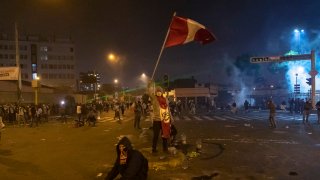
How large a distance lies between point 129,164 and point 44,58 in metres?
129

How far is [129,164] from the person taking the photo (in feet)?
21.1

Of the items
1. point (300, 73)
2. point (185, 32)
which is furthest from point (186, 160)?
point (300, 73)

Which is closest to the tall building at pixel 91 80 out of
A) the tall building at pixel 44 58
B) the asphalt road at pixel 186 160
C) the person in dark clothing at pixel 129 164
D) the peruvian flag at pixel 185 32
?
the tall building at pixel 44 58

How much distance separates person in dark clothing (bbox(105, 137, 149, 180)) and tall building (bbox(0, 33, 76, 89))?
123255mm

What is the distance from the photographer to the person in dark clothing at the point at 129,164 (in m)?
6.39

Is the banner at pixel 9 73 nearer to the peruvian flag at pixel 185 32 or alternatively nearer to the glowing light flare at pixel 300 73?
the peruvian flag at pixel 185 32

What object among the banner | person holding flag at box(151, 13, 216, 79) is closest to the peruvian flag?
person holding flag at box(151, 13, 216, 79)

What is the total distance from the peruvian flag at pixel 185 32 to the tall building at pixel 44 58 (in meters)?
117

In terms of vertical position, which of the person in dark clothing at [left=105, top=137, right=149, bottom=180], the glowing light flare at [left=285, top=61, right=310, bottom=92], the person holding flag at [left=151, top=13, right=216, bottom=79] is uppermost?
the glowing light flare at [left=285, top=61, right=310, bottom=92]

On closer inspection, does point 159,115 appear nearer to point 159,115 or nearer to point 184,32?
point 159,115

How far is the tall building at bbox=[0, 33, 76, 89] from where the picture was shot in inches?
4985

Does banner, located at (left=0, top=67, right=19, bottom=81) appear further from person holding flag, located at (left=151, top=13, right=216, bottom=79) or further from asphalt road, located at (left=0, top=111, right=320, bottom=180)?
person holding flag, located at (left=151, top=13, right=216, bottom=79)

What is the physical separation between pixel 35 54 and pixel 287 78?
7915 cm

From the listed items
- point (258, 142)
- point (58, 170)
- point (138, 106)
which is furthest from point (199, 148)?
point (138, 106)
